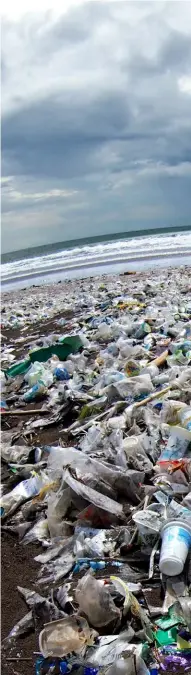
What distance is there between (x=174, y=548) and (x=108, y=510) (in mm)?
653

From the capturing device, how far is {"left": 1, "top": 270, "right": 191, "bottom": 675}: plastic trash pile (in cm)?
210

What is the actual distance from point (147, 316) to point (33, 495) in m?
4.85

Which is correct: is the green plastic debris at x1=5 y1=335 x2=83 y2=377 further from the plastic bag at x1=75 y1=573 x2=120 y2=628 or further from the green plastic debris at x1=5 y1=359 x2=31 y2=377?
the plastic bag at x1=75 y1=573 x2=120 y2=628

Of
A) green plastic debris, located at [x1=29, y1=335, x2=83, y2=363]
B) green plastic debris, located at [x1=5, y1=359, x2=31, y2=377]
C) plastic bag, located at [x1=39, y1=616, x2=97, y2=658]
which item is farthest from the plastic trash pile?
green plastic debris, located at [x1=29, y1=335, x2=83, y2=363]

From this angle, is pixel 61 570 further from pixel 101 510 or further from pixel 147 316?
pixel 147 316

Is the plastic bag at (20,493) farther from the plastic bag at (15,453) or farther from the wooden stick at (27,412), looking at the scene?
the wooden stick at (27,412)

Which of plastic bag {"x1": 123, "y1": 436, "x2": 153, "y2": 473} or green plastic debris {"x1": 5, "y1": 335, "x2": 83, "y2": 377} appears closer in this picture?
plastic bag {"x1": 123, "y1": 436, "x2": 153, "y2": 473}

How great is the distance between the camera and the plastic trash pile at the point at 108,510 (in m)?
2.10

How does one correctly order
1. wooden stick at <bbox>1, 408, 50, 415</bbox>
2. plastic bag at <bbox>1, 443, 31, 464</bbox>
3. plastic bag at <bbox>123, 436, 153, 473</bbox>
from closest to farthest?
plastic bag at <bbox>123, 436, 153, 473</bbox>
plastic bag at <bbox>1, 443, 31, 464</bbox>
wooden stick at <bbox>1, 408, 50, 415</bbox>

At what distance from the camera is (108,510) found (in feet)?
9.55

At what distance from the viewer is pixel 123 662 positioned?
1931 millimetres

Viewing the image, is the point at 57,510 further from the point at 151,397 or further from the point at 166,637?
the point at 151,397

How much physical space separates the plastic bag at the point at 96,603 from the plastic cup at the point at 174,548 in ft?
Answer: 0.94

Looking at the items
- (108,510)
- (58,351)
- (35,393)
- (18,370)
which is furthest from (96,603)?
(58,351)
